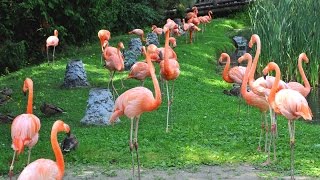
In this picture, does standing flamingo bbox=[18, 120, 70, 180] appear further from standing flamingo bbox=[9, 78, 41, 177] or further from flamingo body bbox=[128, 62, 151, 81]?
flamingo body bbox=[128, 62, 151, 81]

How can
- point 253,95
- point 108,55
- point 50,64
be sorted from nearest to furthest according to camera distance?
1. point 253,95
2. point 108,55
3. point 50,64

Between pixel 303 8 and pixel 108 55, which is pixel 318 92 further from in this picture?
pixel 108 55

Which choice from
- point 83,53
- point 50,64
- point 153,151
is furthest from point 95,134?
point 83,53

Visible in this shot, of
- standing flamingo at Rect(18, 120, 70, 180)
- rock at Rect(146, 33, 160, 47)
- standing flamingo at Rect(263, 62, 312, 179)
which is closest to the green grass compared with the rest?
standing flamingo at Rect(263, 62, 312, 179)

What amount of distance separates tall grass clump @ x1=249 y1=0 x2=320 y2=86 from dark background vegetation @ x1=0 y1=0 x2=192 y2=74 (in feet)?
26.4

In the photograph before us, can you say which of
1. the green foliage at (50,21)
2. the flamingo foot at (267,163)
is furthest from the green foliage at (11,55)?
the flamingo foot at (267,163)

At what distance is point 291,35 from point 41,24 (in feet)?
31.4

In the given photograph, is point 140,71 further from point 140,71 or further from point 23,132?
point 23,132

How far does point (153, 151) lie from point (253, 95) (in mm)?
1629

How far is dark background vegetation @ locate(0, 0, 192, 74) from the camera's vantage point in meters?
17.3

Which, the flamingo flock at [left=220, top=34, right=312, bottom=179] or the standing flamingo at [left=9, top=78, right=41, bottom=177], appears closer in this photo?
the standing flamingo at [left=9, top=78, right=41, bottom=177]

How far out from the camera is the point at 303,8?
513 inches

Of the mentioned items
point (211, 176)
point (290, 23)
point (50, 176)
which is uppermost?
point (290, 23)

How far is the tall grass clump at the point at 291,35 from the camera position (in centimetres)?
1280
